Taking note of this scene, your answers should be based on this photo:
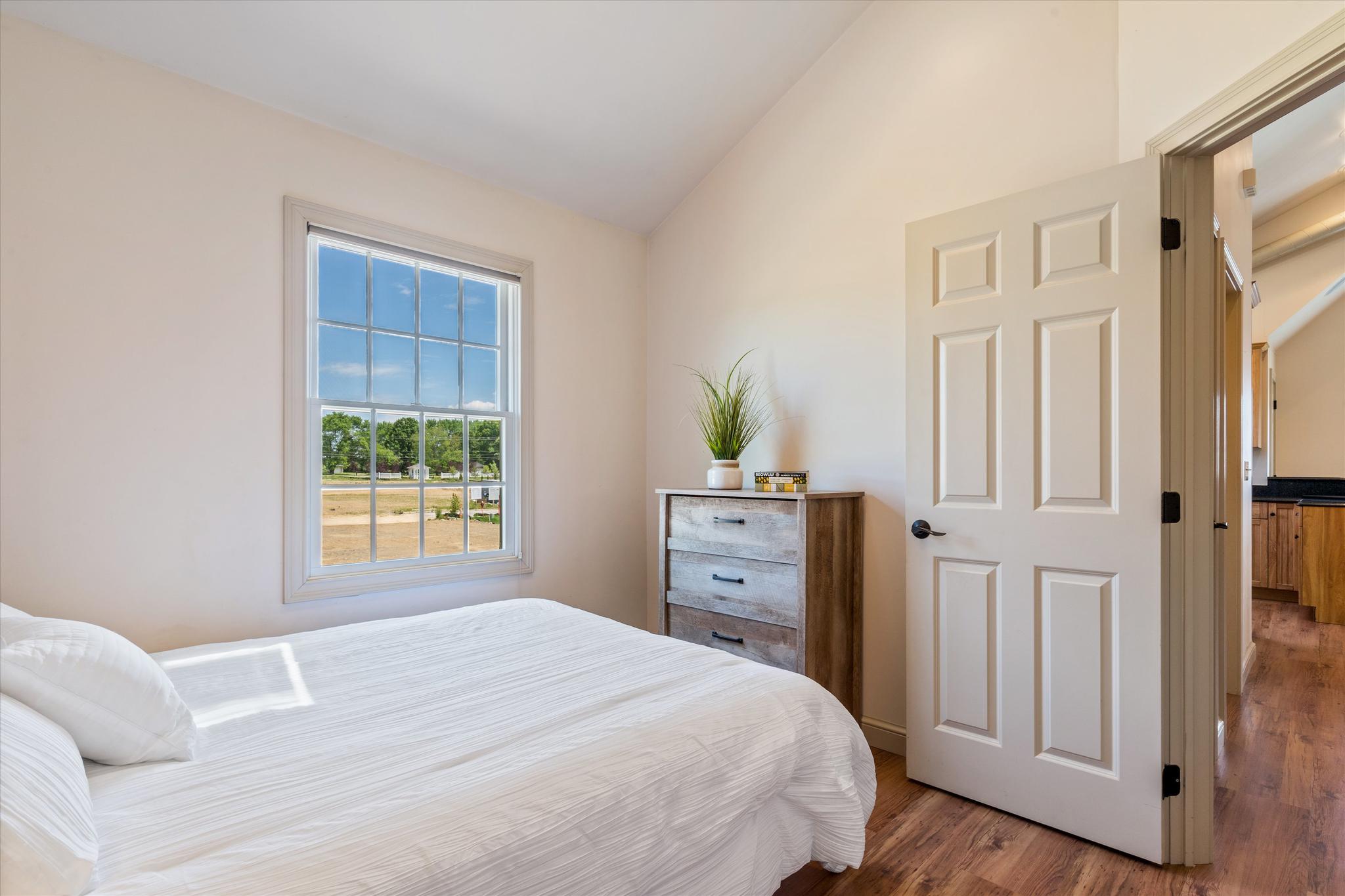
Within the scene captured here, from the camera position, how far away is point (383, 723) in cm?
138

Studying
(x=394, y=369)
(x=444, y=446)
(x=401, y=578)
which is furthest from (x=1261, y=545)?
(x=394, y=369)

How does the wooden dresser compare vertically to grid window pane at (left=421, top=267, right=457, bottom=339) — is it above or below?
below

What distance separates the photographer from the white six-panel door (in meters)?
1.93

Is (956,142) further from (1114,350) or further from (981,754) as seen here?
(981,754)

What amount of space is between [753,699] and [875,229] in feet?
7.09

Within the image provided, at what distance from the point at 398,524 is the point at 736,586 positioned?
60.9 inches

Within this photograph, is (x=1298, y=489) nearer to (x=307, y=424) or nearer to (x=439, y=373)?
(x=439, y=373)

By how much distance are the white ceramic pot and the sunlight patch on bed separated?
5.72 feet

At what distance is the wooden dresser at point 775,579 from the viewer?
8.27 feet

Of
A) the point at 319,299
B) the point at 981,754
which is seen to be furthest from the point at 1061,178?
the point at 319,299

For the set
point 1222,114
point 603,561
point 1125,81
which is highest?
point 1125,81

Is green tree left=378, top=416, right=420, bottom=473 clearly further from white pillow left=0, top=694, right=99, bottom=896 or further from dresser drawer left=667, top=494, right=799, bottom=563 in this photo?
white pillow left=0, top=694, right=99, bottom=896

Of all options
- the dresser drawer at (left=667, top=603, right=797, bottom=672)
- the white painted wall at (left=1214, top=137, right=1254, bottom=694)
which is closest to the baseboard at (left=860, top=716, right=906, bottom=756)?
the dresser drawer at (left=667, top=603, right=797, bottom=672)

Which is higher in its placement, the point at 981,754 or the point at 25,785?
the point at 25,785
